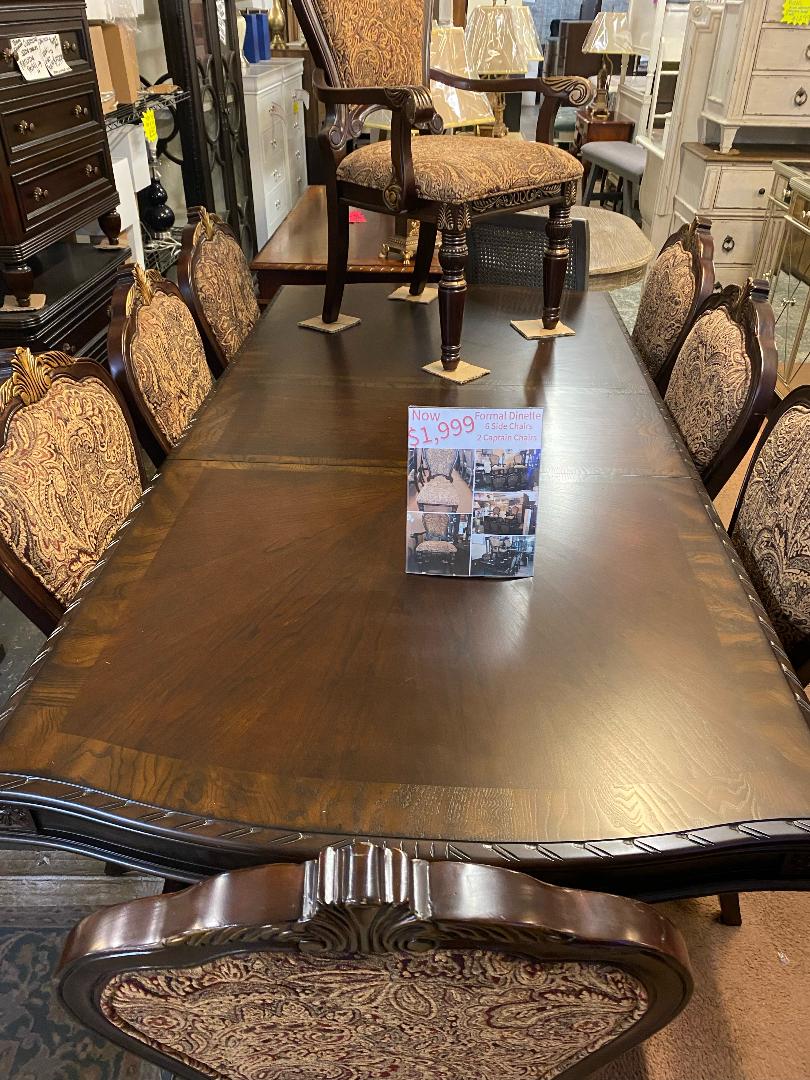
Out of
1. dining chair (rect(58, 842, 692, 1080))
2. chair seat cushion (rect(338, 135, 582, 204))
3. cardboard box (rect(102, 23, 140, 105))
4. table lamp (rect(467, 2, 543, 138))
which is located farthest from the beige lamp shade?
dining chair (rect(58, 842, 692, 1080))

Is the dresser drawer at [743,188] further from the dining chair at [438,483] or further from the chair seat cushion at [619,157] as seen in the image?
the dining chair at [438,483]

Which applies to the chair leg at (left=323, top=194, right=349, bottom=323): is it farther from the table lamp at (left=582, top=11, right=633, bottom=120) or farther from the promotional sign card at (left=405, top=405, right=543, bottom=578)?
the table lamp at (left=582, top=11, right=633, bottom=120)

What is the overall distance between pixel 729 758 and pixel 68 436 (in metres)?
0.92

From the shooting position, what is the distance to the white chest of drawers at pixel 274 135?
421 cm

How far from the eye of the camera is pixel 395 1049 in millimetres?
584

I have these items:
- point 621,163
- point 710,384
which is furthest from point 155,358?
point 621,163

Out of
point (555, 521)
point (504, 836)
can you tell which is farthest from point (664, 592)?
point (504, 836)

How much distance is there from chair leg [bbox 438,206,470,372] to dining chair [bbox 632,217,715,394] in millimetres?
472

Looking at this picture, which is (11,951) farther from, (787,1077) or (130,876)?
(787,1077)

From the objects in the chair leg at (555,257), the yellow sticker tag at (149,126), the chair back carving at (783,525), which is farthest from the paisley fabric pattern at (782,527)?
the yellow sticker tag at (149,126)

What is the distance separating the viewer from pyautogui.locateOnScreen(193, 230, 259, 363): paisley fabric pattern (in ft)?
5.71

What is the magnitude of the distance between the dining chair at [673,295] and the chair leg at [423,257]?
54cm

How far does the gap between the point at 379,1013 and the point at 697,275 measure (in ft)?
5.07

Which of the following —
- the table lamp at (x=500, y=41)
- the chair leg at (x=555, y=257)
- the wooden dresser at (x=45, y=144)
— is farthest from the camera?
the table lamp at (x=500, y=41)
